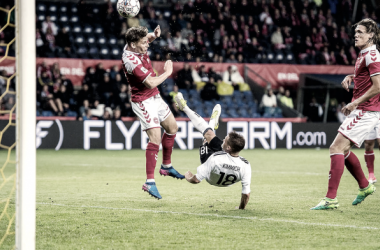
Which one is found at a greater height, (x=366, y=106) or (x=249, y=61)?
(x=249, y=61)

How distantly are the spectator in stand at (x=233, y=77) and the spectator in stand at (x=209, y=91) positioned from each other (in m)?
0.61

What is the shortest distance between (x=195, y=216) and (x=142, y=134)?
438 inches

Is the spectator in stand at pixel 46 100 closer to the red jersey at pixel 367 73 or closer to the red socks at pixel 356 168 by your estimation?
the red socks at pixel 356 168

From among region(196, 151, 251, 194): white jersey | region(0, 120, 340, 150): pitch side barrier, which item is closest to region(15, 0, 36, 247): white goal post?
region(196, 151, 251, 194): white jersey

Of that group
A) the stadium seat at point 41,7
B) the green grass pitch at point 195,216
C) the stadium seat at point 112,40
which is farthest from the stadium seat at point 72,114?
the green grass pitch at point 195,216

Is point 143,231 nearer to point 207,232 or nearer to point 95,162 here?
point 207,232

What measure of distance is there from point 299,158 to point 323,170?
314 cm

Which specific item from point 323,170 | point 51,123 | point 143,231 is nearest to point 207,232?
point 143,231

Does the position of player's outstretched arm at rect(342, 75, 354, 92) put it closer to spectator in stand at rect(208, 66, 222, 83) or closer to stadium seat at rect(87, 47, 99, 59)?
spectator in stand at rect(208, 66, 222, 83)

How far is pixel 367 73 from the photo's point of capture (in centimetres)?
561

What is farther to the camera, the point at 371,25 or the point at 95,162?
the point at 95,162

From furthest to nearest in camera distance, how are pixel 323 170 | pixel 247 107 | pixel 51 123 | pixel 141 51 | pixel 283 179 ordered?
pixel 247 107, pixel 51 123, pixel 323 170, pixel 283 179, pixel 141 51

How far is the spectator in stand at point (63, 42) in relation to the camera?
704 inches

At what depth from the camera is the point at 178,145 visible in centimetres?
1642
